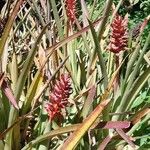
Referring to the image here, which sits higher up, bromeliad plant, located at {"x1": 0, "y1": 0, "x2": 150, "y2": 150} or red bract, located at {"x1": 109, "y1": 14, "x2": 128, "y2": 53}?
red bract, located at {"x1": 109, "y1": 14, "x2": 128, "y2": 53}

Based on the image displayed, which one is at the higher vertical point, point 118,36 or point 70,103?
point 118,36

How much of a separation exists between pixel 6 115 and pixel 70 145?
322 mm

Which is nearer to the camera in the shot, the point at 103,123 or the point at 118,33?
the point at 103,123

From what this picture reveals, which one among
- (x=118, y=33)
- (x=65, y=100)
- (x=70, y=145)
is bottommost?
(x=70, y=145)

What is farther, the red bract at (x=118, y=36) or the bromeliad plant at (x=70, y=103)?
the red bract at (x=118, y=36)

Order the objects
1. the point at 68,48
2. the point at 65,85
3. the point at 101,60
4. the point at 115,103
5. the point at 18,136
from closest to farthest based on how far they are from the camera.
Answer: the point at 65,85 < the point at 101,60 < the point at 18,136 < the point at 115,103 < the point at 68,48

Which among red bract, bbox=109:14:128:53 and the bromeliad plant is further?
red bract, bbox=109:14:128:53

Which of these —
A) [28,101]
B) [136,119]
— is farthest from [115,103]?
[28,101]

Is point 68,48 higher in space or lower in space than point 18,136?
higher

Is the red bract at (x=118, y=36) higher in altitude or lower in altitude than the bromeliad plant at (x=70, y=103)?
higher

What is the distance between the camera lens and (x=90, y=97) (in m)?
1.19

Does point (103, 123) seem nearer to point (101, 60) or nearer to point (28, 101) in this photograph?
point (101, 60)

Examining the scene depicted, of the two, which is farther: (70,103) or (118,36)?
(70,103)

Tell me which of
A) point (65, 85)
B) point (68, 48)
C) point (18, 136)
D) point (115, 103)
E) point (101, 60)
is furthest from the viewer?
point (68, 48)
